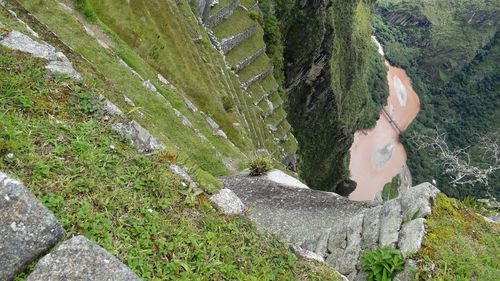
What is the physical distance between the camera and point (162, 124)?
2248 cm

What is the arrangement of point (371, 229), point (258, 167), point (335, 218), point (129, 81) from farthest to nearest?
point (258, 167), point (129, 81), point (335, 218), point (371, 229)

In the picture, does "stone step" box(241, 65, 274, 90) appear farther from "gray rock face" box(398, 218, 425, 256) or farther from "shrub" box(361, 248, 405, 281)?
"shrub" box(361, 248, 405, 281)

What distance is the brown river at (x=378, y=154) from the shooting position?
439 feet

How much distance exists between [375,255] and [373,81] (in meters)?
174

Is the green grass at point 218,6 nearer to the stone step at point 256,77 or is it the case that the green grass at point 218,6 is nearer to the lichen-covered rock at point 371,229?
the stone step at point 256,77

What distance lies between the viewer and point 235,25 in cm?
5338

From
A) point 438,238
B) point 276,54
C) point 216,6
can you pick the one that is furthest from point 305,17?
point 438,238

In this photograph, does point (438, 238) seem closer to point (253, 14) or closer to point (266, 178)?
point (266, 178)

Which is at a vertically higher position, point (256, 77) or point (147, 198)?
point (147, 198)

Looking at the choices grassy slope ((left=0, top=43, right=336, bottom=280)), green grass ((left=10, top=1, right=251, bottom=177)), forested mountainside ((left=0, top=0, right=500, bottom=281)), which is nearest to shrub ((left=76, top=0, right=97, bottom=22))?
forested mountainside ((left=0, top=0, right=500, bottom=281))

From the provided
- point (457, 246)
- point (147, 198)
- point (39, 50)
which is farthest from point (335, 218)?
point (39, 50)

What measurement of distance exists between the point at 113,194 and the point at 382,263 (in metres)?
8.10

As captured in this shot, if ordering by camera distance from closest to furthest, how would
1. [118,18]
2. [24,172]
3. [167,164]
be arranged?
[24,172], [167,164], [118,18]

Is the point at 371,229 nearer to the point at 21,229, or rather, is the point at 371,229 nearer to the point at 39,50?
the point at 21,229
